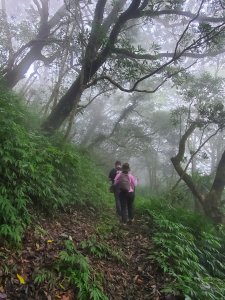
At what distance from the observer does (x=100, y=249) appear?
19.9 ft

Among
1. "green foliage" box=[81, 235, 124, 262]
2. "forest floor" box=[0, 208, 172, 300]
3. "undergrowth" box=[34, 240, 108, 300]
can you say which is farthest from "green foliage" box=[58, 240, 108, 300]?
"green foliage" box=[81, 235, 124, 262]

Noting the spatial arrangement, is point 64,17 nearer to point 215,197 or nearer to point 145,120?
point 145,120

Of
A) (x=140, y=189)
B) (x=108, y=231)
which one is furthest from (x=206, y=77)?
(x=108, y=231)

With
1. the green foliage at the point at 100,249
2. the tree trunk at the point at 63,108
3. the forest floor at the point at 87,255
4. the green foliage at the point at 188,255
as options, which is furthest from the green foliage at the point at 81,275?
the tree trunk at the point at 63,108

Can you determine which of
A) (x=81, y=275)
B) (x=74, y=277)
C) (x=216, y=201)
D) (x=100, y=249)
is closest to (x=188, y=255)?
(x=100, y=249)

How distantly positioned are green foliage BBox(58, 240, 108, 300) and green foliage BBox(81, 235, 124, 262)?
0.60 meters

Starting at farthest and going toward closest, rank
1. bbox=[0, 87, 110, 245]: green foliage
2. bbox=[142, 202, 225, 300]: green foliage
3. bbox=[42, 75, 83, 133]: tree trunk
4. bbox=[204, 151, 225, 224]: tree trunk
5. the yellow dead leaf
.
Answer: bbox=[42, 75, 83, 133]: tree trunk
bbox=[204, 151, 225, 224]: tree trunk
bbox=[142, 202, 225, 300]: green foliage
bbox=[0, 87, 110, 245]: green foliage
the yellow dead leaf

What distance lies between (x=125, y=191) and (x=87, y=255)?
10.5 ft

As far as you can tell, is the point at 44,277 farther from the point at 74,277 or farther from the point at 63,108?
the point at 63,108

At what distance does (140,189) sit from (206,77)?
7786 millimetres

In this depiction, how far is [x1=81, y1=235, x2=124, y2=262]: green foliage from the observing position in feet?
19.4

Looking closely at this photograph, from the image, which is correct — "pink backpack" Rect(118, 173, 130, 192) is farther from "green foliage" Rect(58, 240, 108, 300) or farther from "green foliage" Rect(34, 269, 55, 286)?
"green foliage" Rect(34, 269, 55, 286)

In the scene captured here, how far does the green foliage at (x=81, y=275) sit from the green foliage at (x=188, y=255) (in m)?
1.25

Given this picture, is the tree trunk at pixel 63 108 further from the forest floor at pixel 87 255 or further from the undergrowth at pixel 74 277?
the undergrowth at pixel 74 277
